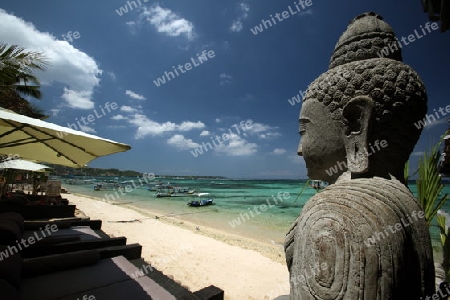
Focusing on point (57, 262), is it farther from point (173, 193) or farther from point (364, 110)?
point (173, 193)

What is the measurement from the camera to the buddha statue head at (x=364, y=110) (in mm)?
1404

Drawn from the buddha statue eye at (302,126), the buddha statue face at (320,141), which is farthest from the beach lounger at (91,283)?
the buddha statue eye at (302,126)

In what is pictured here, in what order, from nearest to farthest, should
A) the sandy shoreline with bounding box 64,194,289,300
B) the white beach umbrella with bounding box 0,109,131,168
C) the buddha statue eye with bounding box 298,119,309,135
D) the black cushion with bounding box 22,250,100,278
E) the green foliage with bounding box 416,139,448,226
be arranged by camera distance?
the buddha statue eye with bounding box 298,119,309,135
the green foliage with bounding box 416,139,448,226
the black cushion with bounding box 22,250,100,278
the white beach umbrella with bounding box 0,109,131,168
the sandy shoreline with bounding box 64,194,289,300

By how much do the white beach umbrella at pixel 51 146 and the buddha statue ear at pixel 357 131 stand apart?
3259 millimetres

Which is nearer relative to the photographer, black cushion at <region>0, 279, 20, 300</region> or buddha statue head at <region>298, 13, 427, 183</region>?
buddha statue head at <region>298, 13, 427, 183</region>

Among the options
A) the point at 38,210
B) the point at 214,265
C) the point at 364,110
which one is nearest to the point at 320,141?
the point at 364,110

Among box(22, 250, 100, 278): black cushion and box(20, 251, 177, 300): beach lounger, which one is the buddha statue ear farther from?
box(22, 250, 100, 278): black cushion

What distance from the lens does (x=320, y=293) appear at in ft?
3.52

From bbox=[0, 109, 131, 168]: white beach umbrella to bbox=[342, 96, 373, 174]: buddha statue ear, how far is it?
3.26 meters

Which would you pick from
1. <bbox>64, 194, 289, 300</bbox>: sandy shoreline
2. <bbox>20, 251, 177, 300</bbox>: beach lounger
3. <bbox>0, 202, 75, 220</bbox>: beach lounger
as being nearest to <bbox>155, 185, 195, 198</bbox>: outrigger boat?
<bbox>64, 194, 289, 300</bbox>: sandy shoreline

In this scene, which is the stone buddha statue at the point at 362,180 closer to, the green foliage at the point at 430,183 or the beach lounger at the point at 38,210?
the green foliage at the point at 430,183

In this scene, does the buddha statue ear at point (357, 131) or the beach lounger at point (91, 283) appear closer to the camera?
the buddha statue ear at point (357, 131)

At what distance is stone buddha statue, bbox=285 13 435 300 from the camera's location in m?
1.01

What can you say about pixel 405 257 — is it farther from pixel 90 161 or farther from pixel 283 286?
pixel 90 161
